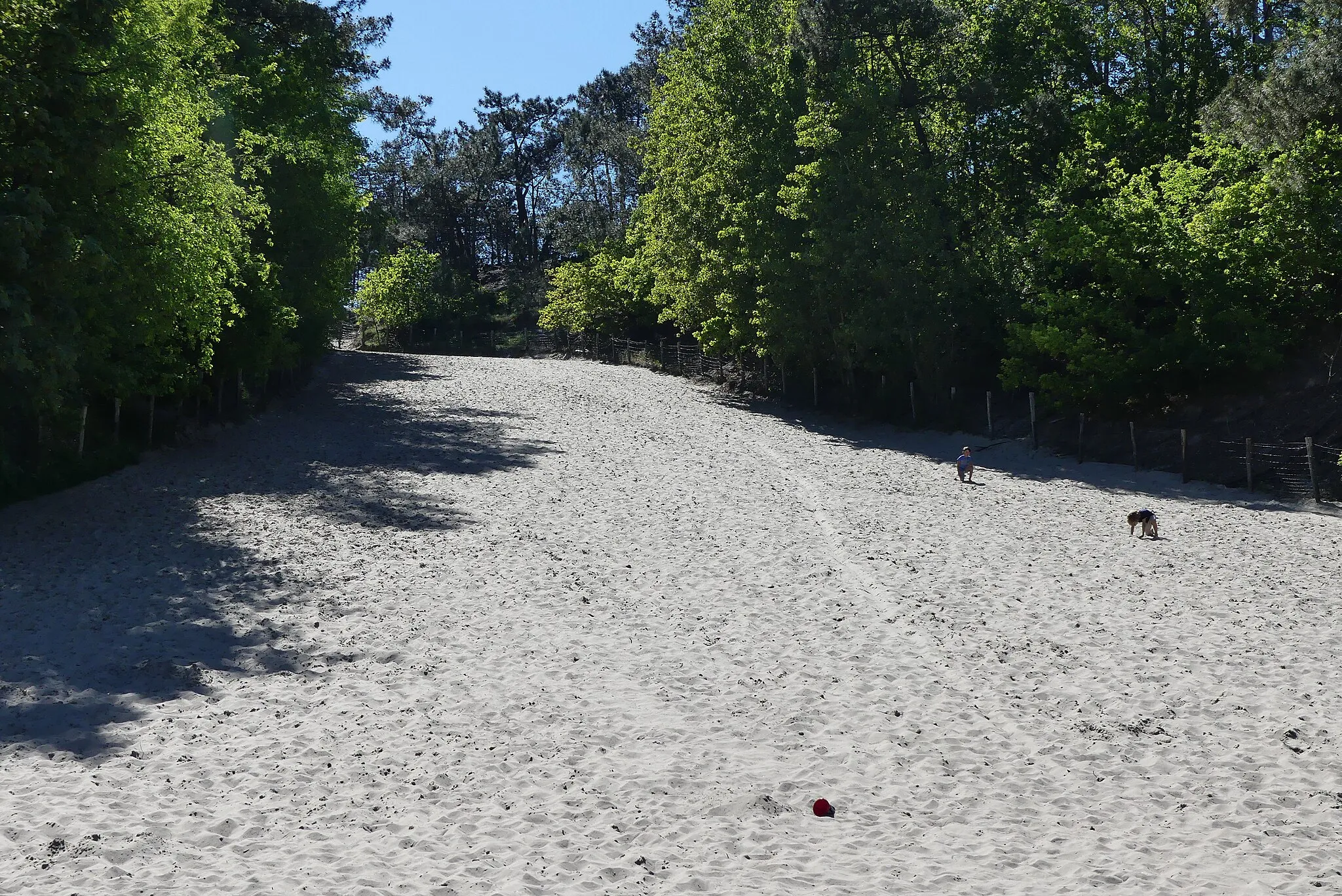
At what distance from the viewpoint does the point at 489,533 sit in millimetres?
20797

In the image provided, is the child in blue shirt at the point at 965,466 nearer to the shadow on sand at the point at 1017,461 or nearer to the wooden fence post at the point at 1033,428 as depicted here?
the shadow on sand at the point at 1017,461

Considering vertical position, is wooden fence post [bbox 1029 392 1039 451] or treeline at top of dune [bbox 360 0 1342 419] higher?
treeline at top of dune [bbox 360 0 1342 419]

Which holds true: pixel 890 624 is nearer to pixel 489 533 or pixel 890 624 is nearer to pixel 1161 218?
pixel 489 533

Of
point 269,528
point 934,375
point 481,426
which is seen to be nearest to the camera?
point 269,528

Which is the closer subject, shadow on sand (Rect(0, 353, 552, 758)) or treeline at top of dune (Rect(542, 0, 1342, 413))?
shadow on sand (Rect(0, 353, 552, 758))

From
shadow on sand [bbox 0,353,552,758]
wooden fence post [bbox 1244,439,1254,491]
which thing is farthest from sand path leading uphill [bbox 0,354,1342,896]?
wooden fence post [bbox 1244,439,1254,491]

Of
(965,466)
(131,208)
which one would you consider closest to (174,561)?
(131,208)

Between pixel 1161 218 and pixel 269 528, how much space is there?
25426 mm

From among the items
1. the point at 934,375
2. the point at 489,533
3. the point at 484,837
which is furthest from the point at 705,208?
the point at 484,837

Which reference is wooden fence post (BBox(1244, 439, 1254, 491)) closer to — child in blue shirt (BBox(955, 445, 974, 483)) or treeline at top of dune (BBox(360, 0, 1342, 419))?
treeline at top of dune (BBox(360, 0, 1342, 419))

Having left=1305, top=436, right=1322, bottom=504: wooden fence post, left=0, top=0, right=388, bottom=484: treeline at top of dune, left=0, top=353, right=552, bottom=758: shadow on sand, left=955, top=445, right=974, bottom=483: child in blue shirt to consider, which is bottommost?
left=0, top=353, right=552, bottom=758: shadow on sand

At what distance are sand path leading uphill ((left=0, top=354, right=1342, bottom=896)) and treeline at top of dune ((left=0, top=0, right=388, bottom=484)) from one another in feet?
10.2

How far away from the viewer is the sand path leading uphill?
27.2 feet

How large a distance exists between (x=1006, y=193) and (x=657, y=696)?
118 feet
